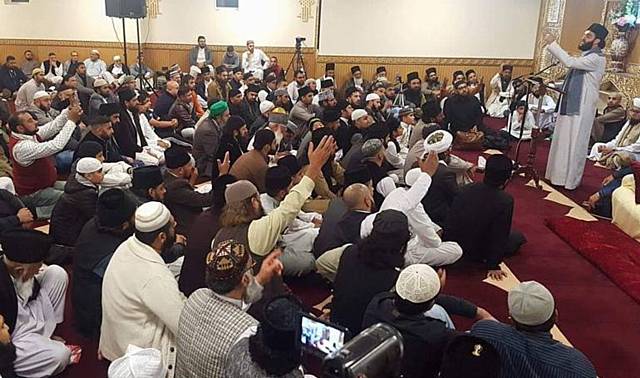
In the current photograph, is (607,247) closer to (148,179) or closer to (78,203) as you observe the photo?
(148,179)

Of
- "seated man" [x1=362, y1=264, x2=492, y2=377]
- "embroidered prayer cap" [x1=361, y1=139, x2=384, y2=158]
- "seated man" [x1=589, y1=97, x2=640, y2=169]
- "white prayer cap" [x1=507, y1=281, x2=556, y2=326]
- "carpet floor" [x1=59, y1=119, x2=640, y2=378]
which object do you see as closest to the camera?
"seated man" [x1=362, y1=264, x2=492, y2=377]

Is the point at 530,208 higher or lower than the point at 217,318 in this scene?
lower

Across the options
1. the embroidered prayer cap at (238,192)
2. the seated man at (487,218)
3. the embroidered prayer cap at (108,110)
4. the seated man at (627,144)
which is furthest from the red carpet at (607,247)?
the embroidered prayer cap at (108,110)

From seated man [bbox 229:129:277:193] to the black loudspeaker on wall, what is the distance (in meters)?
5.78

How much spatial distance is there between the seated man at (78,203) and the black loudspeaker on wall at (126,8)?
20.4ft

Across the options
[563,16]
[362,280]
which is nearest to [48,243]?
[362,280]

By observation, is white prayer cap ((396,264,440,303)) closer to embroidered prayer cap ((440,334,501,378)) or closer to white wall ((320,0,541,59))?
embroidered prayer cap ((440,334,501,378))

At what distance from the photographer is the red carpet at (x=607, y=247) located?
3.99 meters

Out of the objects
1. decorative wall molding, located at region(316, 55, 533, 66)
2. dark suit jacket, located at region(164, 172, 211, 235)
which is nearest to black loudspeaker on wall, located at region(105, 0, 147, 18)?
decorative wall molding, located at region(316, 55, 533, 66)

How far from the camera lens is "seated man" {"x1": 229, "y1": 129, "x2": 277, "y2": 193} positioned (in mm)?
4336

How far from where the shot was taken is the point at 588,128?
5.98 meters

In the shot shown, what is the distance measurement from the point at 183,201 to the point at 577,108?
4143mm

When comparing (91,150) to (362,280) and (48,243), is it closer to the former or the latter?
(48,243)

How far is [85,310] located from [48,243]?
568 millimetres
